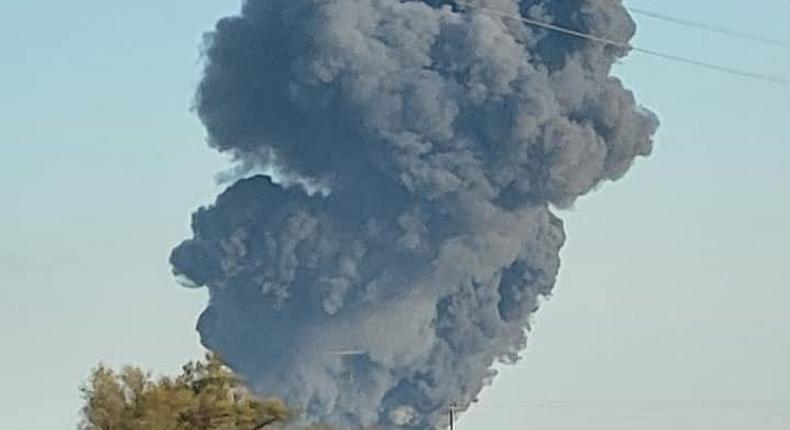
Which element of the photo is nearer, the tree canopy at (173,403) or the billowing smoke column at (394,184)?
the tree canopy at (173,403)

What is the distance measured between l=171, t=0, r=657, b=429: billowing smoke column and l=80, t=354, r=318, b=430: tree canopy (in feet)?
75.5

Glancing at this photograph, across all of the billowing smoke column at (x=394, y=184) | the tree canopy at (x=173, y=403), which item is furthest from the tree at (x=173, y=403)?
the billowing smoke column at (x=394, y=184)

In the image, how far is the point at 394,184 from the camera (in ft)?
275

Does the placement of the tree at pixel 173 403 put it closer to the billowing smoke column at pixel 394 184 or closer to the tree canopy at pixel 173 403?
the tree canopy at pixel 173 403

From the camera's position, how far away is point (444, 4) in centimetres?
8144

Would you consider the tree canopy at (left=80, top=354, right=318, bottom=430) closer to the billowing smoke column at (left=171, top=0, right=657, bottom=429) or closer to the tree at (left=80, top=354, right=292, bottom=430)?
the tree at (left=80, top=354, right=292, bottom=430)

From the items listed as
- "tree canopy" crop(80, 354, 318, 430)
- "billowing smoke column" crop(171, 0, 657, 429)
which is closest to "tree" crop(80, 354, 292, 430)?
"tree canopy" crop(80, 354, 318, 430)

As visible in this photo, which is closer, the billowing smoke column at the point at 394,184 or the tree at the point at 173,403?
the tree at the point at 173,403

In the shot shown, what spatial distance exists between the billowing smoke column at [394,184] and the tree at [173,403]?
2303 centimetres

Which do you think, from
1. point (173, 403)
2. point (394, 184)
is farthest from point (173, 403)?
point (394, 184)

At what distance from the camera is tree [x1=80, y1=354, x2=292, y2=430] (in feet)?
183

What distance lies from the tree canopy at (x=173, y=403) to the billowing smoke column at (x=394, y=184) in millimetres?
23024

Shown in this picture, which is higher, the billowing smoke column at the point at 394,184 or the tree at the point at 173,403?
the billowing smoke column at the point at 394,184

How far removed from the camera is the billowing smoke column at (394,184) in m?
81.1
